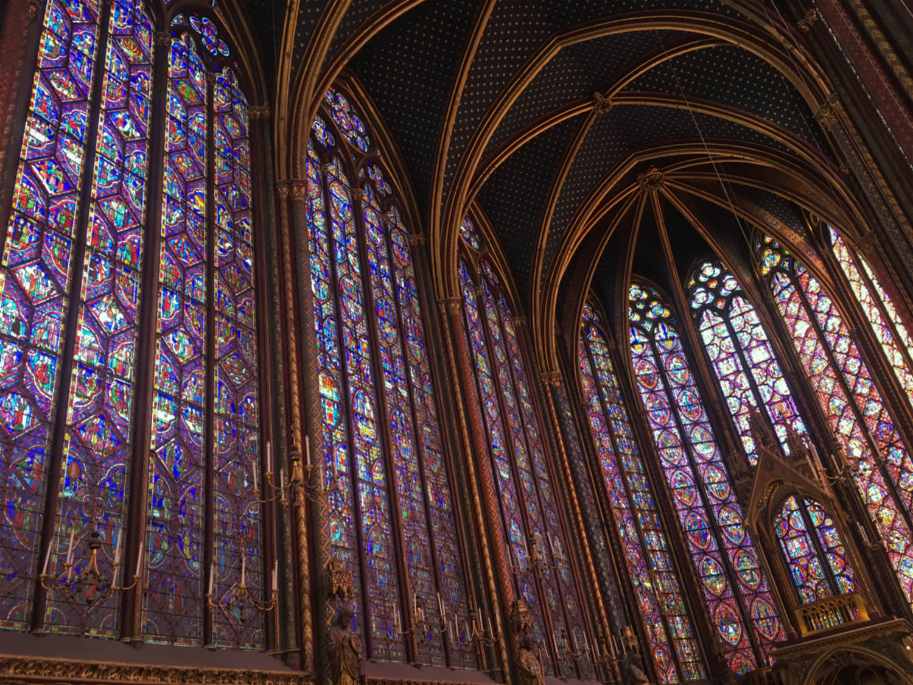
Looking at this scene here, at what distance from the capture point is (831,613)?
1728 centimetres

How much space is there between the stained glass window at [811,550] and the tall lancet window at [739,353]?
1799 mm

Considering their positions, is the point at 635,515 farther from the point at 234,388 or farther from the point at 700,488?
the point at 234,388

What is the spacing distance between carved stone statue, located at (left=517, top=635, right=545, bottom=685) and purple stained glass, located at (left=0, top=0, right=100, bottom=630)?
6.69 meters

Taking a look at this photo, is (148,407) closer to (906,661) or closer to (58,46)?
(58,46)

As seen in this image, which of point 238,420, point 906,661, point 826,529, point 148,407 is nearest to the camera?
point 148,407

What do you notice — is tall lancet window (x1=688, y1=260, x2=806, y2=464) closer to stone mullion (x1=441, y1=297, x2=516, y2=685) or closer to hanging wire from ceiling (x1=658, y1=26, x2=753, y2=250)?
hanging wire from ceiling (x1=658, y1=26, x2=753, y2=250)

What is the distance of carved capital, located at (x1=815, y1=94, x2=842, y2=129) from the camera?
12758 mm

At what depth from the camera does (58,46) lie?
10039mm

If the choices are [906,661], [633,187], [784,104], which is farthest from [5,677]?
[633,187]

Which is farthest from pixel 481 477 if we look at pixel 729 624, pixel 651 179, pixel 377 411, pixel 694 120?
pixel 651 179

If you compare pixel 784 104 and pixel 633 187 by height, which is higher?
pixel 633 187

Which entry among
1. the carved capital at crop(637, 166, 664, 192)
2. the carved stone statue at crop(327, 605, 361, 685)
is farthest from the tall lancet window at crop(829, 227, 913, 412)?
the carved stone statue at crop(327, 605, 361, 685)

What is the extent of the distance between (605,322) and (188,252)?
49.1 ft

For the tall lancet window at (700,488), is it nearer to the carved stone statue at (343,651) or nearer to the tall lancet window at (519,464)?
the tall lancet window at (519,464)
